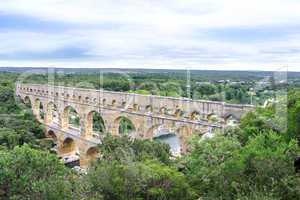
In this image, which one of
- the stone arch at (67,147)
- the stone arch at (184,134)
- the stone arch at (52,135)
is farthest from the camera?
the stone arch at (52,135)

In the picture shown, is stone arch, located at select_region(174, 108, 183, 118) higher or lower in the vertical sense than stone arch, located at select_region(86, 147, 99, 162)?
higher

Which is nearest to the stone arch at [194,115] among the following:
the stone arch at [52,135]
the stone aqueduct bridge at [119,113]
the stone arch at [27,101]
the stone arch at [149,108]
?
the stone aqueduct bridge at [119,113]

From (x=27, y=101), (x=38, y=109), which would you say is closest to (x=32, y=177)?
(x=38, y=109)

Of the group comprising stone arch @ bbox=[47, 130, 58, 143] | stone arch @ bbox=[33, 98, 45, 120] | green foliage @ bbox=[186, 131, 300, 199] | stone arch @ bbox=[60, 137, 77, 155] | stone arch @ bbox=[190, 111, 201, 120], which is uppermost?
stone arch @ bbox=[190, 111, 201, 120]

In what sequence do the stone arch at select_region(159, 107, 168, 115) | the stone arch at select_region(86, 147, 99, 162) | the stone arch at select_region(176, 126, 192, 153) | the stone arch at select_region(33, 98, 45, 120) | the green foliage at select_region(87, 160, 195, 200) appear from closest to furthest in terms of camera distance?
the green foliage at select_region(87, 160, 195, 200)
the stone arch at select_region(176, 126, 192, 153)
the stone arch at select_region(159, 107, 168, 115)
the stone arch at select_region(86, 147, 99, 162)
the stone arch at select_region(33, 98, 45, 120)

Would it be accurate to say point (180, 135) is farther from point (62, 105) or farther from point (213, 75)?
point (213, 75)

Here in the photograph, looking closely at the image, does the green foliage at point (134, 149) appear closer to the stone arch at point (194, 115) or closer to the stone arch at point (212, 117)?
the stone arch at point (212, 117)

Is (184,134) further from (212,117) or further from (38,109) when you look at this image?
(38,109)

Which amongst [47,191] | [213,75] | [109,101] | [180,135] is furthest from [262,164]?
[213,75]

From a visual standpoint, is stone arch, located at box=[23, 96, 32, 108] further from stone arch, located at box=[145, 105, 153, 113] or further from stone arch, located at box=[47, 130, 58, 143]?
stone arch, located at box=[145, 105, 153, 113]

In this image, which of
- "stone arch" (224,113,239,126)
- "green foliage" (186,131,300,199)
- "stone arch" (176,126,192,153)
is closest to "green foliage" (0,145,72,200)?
"green foliage" (186,131,300,199)
